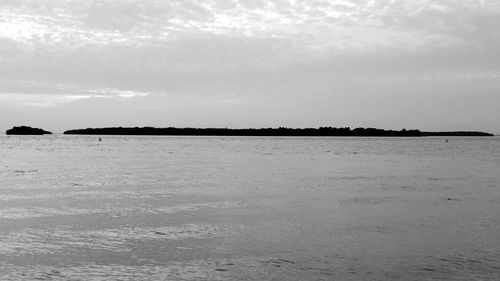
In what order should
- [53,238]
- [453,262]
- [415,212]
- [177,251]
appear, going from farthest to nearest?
[415,212] → [53,238] → [177,251] → [453,262]

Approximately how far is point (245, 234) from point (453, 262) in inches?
202

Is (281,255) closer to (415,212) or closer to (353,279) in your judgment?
(353,279)

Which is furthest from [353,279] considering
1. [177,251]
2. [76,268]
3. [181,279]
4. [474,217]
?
[474,217]

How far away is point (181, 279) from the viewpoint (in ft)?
27.9

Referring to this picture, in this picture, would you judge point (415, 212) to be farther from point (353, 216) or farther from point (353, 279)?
point (353, 279)

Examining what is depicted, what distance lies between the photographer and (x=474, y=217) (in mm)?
15375

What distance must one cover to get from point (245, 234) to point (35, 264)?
5.23 m

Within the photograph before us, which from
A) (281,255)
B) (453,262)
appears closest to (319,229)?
(281,255)

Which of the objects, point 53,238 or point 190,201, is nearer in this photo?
point 53,238

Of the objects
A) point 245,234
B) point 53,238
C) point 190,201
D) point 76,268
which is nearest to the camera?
point 76,268

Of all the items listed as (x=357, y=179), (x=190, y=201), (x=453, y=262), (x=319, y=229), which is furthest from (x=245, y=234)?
(x=357, y=179)

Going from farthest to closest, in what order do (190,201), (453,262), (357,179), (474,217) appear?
1. (357,179)
2. (190,201)
3. (474,217)
4. (453,262)

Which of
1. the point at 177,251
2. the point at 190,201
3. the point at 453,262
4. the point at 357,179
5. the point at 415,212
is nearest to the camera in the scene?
the point at 453,262

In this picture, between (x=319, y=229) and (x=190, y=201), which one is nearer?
(x=319, y=229)
